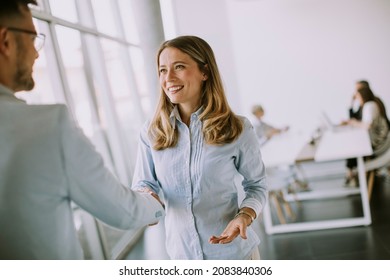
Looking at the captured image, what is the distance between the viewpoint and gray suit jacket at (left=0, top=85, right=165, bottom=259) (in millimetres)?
989

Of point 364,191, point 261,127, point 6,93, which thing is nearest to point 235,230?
point 261,127

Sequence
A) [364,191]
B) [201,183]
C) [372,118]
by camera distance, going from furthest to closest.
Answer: [364,191], [372,118], [201,183]

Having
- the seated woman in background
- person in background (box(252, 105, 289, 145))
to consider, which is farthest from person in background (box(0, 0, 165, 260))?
the seated woman in background

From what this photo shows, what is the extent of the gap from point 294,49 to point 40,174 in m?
1.27

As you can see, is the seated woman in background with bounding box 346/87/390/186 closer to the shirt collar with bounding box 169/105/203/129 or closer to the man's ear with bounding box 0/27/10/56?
the shirt collar with bounding box 169/105/203/129

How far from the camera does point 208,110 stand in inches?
49.6

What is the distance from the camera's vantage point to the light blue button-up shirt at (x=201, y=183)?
48.6 inches

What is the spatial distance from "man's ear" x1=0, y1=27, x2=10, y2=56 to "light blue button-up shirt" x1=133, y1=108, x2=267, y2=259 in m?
0.54

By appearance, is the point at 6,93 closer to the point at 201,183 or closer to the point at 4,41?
the point at 4,41

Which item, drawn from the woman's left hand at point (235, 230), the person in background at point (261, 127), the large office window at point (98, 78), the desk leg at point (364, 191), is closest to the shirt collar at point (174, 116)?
the large office window at point (98, 78)

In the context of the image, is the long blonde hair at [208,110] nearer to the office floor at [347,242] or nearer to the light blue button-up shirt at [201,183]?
the light blue button-up shirt at [201,183]

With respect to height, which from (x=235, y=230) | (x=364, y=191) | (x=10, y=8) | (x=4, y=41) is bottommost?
(x=364, y=191)
